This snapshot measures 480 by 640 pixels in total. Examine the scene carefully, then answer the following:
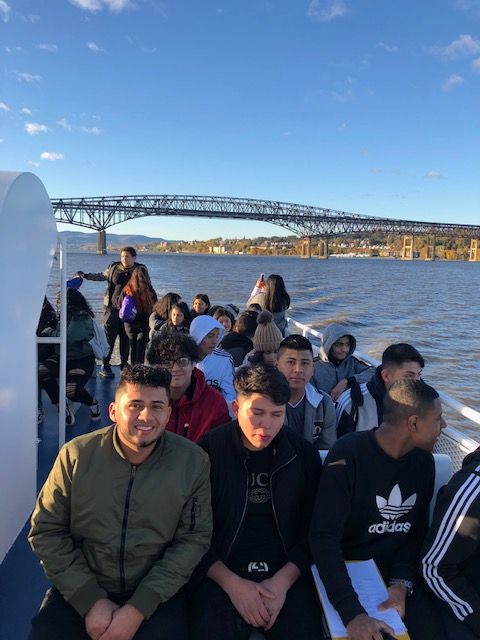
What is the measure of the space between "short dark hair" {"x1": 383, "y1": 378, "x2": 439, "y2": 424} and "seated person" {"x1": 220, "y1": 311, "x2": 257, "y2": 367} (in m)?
3.06

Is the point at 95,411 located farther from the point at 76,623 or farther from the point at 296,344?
the point at 76,623

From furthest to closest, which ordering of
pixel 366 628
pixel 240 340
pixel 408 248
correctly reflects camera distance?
pixel 408 248 → pixel 240 340 → pixel 366 628

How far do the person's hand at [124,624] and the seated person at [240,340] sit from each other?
339 centimetres

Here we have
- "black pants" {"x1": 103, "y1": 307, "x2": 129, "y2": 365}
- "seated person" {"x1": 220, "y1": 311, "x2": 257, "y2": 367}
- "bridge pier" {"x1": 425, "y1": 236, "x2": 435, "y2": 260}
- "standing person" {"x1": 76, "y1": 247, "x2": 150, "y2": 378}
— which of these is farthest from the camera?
"bridge pier" {"x1": 425, "y1": 236, "x2": 435, "y2": 260}

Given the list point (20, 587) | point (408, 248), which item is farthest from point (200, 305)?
point (408, 248)

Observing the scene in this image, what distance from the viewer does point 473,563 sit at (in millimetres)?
2031

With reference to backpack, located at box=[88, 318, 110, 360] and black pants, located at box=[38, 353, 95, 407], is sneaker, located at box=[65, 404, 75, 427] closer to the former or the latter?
black pants, located at box=[38, 353, 95, 407]

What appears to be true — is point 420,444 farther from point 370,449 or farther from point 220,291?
point 220,291

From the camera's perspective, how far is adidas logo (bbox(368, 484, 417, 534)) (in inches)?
87.0

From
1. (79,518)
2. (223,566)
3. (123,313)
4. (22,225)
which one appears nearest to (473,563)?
(223,566)

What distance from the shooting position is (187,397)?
2902mm

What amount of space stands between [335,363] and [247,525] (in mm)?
2624

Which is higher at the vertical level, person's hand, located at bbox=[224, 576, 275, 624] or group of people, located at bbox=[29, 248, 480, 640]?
group of people, located at bbox=[29, 248, 480, 640]

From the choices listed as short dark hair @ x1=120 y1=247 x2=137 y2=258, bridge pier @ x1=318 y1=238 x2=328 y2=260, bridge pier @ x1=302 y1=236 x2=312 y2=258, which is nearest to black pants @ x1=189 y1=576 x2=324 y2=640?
short dark hair @ x1=120 y1=247 x2=137 y2=258
